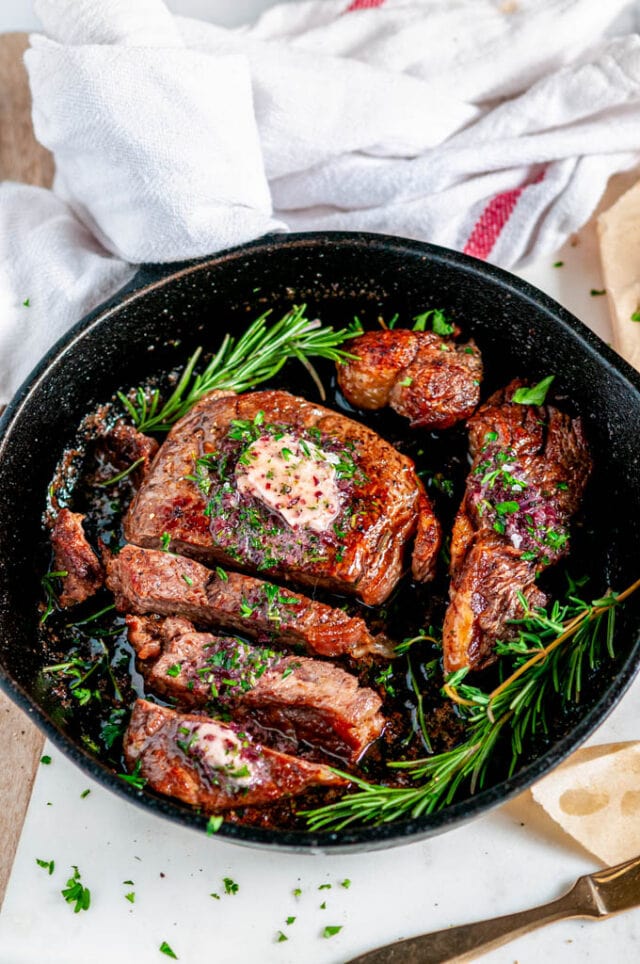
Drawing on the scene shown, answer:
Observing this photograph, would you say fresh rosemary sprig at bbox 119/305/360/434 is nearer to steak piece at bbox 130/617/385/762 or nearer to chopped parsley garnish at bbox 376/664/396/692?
steak piece at bbox 130/617/385/762

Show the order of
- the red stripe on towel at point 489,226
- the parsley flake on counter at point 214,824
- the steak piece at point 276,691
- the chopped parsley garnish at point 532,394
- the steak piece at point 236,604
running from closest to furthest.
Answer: the parsley flake on counter at point 214,824 → the steak piece at point 276,691 → the steak piece at point 236,604 → the chopped parsley garnish at point 532,394 → the red stripe on towel at point 489,226

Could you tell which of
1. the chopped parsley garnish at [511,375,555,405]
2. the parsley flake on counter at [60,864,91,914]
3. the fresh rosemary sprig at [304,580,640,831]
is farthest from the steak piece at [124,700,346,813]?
the chopped parsley garnish at [511,375,555,405]

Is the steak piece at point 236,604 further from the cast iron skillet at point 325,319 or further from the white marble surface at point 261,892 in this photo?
the white marble surface at point 261,892

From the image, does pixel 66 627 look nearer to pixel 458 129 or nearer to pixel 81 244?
pixel 81 244

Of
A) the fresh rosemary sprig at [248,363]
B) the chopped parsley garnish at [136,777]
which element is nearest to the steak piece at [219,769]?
the chopped parsley garnish at [136,777]

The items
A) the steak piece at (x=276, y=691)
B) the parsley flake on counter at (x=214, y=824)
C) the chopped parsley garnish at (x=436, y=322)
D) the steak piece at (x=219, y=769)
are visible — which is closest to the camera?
the parsley flake on counter at (x=214, y=824)

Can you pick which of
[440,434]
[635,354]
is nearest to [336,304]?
[440,434]
